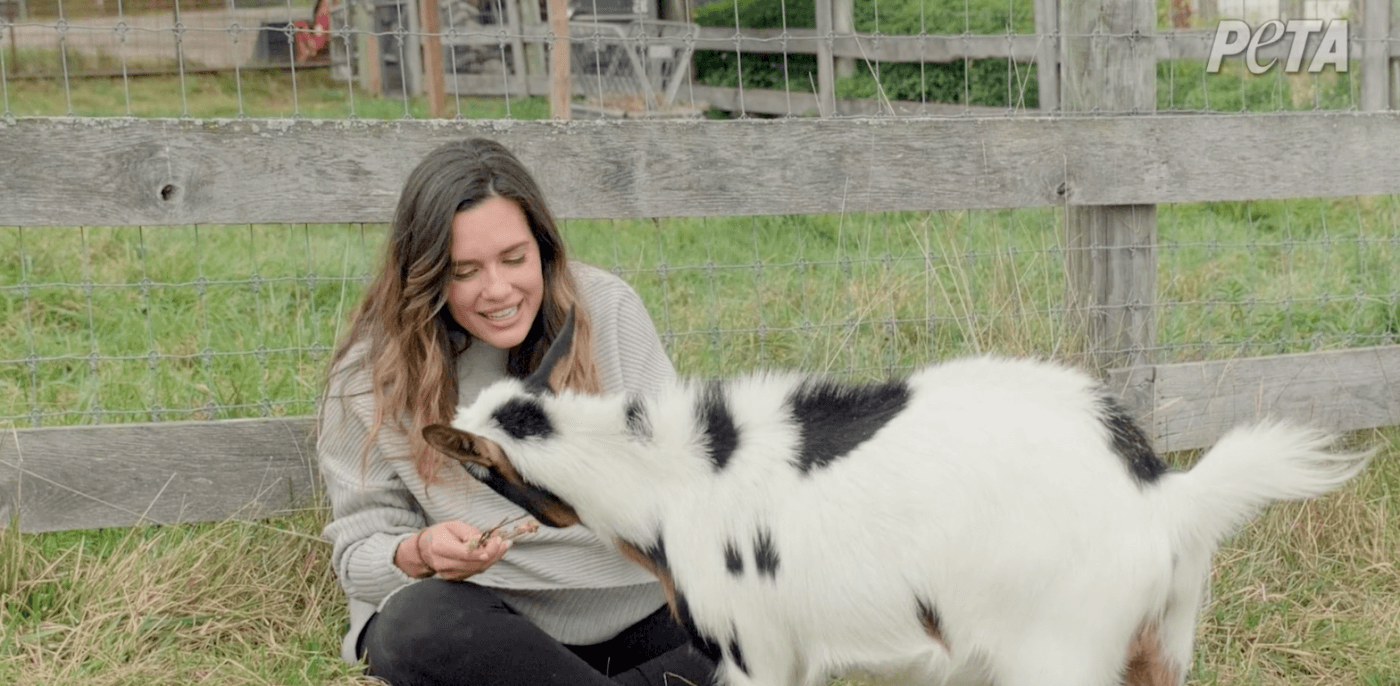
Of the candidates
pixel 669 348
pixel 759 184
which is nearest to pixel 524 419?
pixel 759 184

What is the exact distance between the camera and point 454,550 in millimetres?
2875

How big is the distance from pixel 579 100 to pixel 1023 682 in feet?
37.5

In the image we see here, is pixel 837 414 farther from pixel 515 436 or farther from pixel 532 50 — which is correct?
pixel 532 50

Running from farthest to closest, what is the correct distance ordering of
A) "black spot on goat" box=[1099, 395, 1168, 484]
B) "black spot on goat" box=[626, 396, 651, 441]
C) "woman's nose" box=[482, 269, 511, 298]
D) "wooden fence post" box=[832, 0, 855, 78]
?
"wooden fence post" box=[832, 0, 855, 78] < "woman's nose" box=[482, 269, 511, 298] < "black spot on goat" box=[626, 396, 651, 441] < "black spot on goat" box=[1099, 395, 1168, 484]

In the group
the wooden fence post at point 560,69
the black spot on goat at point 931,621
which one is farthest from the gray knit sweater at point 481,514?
the wooden fence post at point 560,69

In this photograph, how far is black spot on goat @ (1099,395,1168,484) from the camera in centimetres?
252

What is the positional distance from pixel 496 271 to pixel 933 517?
1.07m

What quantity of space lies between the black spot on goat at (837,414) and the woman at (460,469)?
0.50 meters

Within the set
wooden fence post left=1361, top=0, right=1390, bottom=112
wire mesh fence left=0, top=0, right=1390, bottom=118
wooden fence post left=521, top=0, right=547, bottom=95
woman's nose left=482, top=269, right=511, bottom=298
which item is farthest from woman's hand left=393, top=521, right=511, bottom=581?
wooden fence post left=521, top=0, right=547, bottom=95

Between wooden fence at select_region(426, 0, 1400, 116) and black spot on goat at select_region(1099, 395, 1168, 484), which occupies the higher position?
wooden fence at select_region(426, 0, 1400, 116)

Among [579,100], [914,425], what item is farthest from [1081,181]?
[579,100]

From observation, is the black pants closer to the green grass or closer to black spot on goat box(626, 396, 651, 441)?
black spot on goat box(626, 396, 651, 441)

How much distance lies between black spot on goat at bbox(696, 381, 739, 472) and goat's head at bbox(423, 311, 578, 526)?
11.1 inches

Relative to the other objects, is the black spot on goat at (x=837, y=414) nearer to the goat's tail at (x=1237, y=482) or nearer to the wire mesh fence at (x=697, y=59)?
the goat's tail at (x=1237, y=482)
